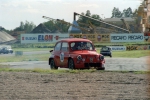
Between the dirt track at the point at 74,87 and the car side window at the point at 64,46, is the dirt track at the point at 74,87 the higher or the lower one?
the lower one

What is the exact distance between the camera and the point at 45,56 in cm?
2192

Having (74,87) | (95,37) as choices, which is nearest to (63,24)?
(95,37)

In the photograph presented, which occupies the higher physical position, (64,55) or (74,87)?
(64,55)

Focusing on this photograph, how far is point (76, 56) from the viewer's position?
16.1 m

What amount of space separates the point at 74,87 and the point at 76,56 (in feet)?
18.1

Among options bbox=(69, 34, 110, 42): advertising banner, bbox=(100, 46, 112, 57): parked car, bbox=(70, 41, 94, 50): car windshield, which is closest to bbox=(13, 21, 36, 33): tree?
bbox=(69, 34, 110, 42): advertising banner

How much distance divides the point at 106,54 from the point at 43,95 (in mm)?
12471

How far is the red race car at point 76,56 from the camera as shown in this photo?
635 inches

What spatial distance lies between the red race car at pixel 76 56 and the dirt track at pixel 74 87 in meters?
2.96

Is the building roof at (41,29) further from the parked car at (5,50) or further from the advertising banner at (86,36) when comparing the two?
the parked car at (5,50)

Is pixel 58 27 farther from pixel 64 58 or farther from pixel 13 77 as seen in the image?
pixel 13 77

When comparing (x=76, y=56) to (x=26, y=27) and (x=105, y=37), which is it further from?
(x=105, y=37)

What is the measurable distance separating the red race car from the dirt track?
296 cm

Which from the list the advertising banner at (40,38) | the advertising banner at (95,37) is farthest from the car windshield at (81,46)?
the advertising banner at (40,38)
